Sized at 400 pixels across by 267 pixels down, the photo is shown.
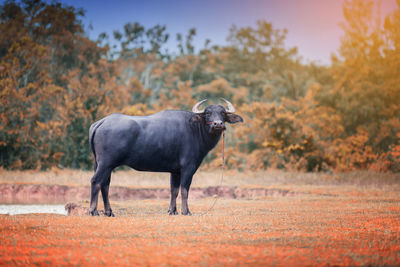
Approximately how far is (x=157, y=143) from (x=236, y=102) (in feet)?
86.4

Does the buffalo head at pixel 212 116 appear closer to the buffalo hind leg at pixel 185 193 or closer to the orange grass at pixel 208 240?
the buffalo hind leg at pixel 185 193

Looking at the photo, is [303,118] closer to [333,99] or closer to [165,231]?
[333,99]

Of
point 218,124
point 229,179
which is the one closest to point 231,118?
point 218,124

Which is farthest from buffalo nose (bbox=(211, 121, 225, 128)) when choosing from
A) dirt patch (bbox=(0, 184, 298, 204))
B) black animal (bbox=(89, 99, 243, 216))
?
dirt patch (bbox=(0, 184, 298, 204))

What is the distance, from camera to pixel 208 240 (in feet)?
21.8

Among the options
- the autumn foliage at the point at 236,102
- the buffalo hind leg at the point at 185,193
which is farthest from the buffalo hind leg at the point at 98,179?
the autumn foliage at the point at 236,102

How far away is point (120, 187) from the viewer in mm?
18156

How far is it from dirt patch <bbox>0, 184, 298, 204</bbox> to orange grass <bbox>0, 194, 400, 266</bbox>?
7.84 m

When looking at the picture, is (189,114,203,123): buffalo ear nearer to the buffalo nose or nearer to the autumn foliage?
the buffalo nose

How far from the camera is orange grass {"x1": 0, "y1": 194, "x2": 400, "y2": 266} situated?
17.7 ft

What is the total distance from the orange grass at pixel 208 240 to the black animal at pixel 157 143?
4.14ft

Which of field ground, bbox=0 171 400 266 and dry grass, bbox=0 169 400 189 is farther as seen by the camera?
dry grass, bbox=0 169 400 189

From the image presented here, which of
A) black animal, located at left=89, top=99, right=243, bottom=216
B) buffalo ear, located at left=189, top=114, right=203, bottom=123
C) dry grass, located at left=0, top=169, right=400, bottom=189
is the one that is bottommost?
dry grass, located at left=0, top=169, right=400, bottom=189

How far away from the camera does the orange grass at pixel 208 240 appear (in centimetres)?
540
